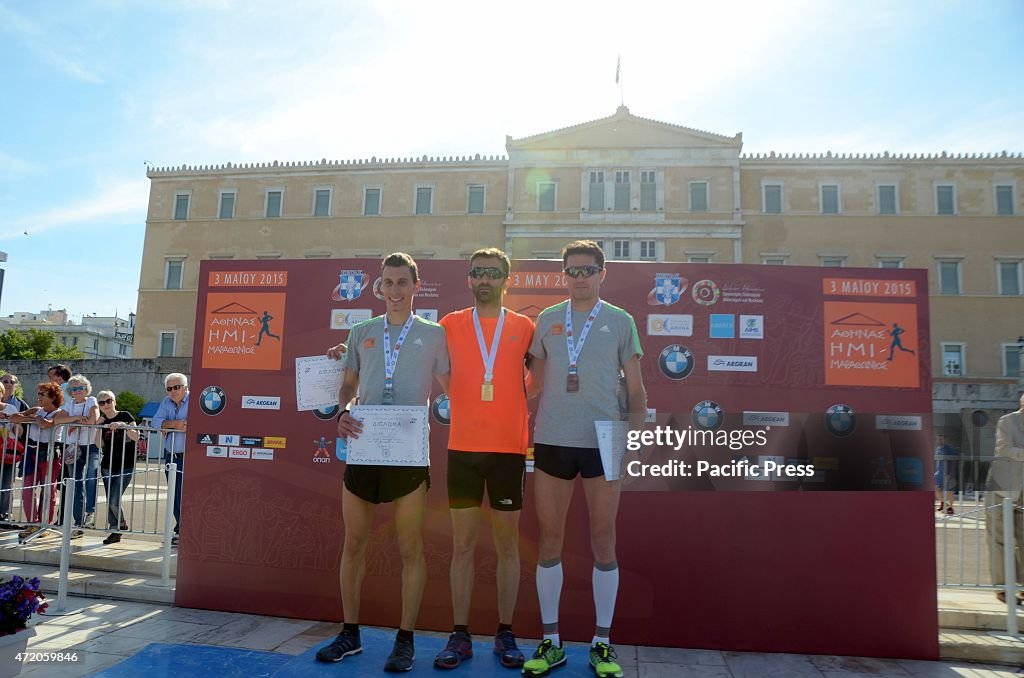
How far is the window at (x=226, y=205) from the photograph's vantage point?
36.4 metres

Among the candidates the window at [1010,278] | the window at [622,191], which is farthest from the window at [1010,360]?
the window at [622,191]

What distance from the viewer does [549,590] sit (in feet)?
11.6

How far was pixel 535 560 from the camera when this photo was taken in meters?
4.41

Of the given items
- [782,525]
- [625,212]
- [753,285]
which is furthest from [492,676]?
[625,212]

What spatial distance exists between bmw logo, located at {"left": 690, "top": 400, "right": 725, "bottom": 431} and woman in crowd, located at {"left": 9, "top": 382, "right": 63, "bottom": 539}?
17.4 feet

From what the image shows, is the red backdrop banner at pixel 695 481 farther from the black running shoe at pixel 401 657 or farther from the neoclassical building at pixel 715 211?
the neoclassical building at pixel 715 211

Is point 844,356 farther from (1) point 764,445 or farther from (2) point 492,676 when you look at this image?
(2) point 492,676

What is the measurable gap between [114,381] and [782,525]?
3461cm

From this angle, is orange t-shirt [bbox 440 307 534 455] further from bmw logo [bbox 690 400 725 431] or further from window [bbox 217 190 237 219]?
window [bbox 217 190 237 219]

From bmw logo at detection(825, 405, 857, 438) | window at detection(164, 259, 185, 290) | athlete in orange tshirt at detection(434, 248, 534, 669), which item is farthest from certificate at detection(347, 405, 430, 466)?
window at detection(164, 259, 185, 290)

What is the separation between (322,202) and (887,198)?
91.6 ft

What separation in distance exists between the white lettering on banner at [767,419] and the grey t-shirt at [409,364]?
2051 mm

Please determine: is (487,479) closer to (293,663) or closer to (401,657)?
(401,657)

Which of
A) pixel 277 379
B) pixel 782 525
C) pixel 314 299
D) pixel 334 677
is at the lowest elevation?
pixel 334 677
